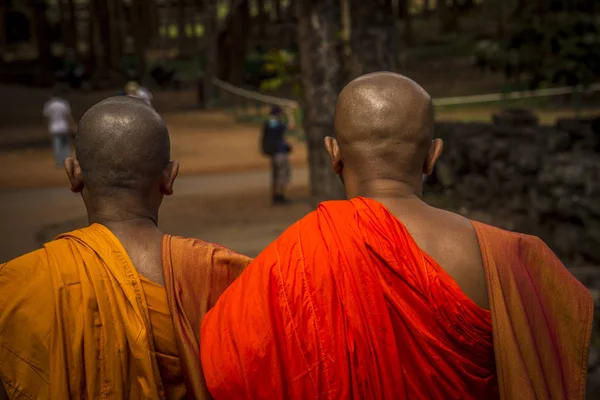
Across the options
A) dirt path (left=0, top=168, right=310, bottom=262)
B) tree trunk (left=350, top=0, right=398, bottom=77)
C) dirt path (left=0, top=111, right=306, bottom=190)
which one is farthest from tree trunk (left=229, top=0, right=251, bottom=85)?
tree trunk (left=350, top=0, right=398, bottom=77)

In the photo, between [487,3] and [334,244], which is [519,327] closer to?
[334,244]

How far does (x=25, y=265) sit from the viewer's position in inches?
121

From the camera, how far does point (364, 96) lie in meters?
3.09

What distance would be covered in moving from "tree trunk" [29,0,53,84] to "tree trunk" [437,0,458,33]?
14438 mm

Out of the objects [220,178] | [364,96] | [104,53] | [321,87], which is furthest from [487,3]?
[364,96]

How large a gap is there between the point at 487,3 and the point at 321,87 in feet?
111

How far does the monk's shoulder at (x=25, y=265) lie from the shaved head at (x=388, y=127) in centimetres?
94

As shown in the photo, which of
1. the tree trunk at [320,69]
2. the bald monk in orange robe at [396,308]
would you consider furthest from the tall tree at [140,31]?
the bald monk in orange robe at [396,308]

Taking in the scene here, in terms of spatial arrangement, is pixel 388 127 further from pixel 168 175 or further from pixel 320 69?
pixel 320 69

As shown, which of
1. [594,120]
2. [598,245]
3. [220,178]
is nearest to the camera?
[598,245]

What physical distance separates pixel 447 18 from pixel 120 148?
3786 centimetres

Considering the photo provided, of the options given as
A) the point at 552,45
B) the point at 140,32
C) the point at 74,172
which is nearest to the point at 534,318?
the point at 74,172

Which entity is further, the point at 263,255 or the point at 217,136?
the point at 217,136

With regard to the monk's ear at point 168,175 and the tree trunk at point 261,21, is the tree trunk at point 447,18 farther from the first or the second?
the monk's ear at point 168,175
